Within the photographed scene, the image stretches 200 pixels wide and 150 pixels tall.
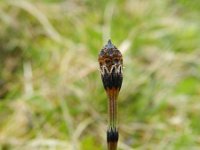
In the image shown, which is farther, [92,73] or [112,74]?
[92,73]

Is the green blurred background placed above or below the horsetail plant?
above

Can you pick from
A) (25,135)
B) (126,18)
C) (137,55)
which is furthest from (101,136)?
(126,18)

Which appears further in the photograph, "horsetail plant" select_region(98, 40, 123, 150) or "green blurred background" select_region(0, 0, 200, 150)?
"green blurred background" select_region(0, 0, 200, 150)

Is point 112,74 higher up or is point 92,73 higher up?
point 92,73

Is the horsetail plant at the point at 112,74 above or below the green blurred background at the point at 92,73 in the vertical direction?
below

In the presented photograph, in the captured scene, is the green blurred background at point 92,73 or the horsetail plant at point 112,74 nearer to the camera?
the horsetail plant at point 112,74
